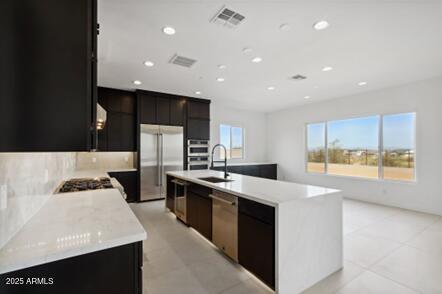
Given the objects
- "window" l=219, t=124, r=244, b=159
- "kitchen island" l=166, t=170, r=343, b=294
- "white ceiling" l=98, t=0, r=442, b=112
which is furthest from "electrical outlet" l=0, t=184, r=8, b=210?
"window" l=219, t=124, r=244, b=159

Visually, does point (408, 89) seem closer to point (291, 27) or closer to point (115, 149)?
point (291, 27)

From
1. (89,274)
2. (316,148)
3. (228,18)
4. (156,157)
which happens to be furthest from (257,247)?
(316,148)

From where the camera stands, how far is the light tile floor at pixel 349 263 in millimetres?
2027

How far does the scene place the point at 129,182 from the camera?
16.7 feet

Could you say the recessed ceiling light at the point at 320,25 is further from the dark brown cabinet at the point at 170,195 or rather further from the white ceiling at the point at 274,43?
the dark brown cabinet at the point at 170,195

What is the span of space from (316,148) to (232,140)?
2879 mm

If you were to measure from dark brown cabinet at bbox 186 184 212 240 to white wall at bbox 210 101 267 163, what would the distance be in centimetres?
376

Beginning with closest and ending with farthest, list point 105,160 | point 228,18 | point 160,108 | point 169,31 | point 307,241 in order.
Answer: point 307,241
point 228,18
point 169,31
point 105,160
point 160,108

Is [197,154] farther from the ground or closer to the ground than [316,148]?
closer to the ground

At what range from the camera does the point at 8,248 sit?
0.93 m

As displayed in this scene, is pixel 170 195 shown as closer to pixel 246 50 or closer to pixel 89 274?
pixel 246 50

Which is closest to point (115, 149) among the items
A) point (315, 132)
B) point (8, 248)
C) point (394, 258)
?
point (8, 248)

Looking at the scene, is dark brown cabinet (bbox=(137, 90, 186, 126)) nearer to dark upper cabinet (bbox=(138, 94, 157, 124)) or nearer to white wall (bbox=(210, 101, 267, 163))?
dark upper cabinet (bbox=(138, 94, 157, 124))

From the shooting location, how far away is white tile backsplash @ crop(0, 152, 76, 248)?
96 cm
